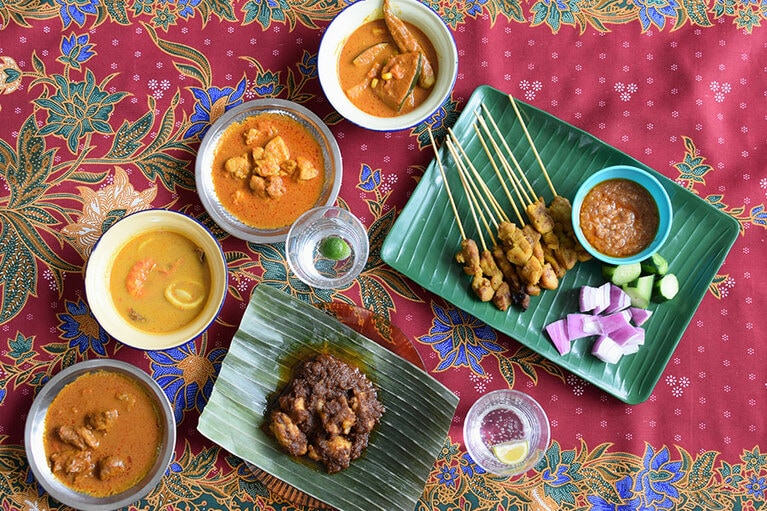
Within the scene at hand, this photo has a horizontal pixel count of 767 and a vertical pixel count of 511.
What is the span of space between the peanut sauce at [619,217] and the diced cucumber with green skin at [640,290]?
0.23m

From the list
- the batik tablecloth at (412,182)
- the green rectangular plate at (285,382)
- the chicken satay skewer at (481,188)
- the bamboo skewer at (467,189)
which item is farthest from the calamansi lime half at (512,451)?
the chicken satay skewer at (481,188)

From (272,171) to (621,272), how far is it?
2.02m

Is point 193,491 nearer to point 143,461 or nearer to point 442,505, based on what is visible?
point 143,461

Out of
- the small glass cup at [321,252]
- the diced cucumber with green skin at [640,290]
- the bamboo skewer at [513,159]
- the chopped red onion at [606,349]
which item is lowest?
the small glass cup at [321,252]

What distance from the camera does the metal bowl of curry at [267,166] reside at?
3.58 metres

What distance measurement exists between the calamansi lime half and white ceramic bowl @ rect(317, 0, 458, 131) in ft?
6.22

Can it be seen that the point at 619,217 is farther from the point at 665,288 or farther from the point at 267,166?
the point at 267,166

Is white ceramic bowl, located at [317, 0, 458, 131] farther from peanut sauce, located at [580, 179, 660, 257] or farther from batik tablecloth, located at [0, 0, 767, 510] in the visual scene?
peanut sauce, located at [580, 179, 660, 257]

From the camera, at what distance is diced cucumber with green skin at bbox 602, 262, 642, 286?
3.51 meters

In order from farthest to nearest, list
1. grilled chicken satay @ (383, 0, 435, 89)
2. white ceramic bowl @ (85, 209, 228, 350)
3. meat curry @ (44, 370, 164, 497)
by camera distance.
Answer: grilled chicken satay @ (383, 0, 435, 89) < meat curry @ (44, 370, 164, 497) < white ceramic bowl @ (85, 209, 228, 350)

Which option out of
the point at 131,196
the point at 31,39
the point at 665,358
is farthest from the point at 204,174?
the point at 665,358

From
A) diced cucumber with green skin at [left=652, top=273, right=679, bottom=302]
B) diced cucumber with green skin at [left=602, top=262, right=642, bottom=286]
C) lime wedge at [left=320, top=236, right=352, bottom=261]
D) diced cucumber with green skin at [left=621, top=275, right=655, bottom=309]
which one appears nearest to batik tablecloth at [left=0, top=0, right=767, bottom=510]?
lime wedge at [left=320, top=236, right=352, bottom=261]

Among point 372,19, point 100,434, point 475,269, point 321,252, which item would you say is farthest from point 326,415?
point 372,19

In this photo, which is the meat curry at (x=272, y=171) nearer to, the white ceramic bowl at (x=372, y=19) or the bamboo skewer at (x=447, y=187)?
the white ceramic bowl at (x=372, y=19)
